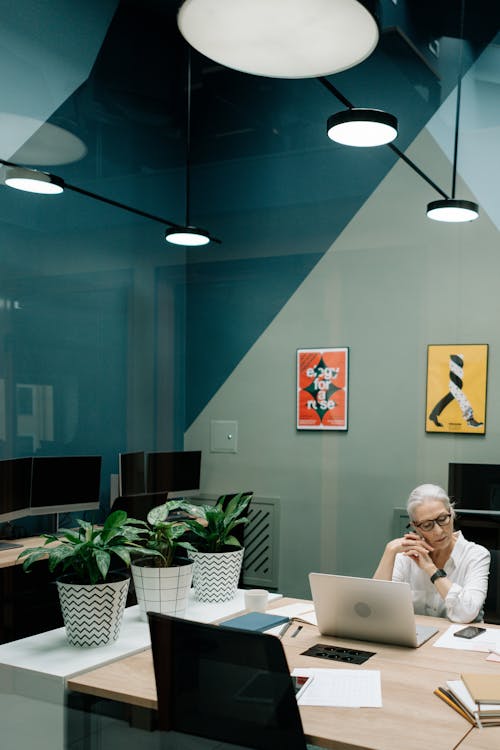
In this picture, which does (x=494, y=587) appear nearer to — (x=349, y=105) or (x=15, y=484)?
(x=349, y=105)

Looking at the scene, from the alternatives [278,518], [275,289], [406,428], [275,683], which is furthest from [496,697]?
[275,289]

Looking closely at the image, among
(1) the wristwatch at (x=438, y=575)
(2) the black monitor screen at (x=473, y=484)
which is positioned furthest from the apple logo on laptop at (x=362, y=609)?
(2) the black monitor screen at (x=473, y=484)

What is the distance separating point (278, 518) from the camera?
5.72 metres

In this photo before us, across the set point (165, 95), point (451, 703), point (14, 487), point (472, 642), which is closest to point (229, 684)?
point (451, 703)

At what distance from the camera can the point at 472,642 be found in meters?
2.41

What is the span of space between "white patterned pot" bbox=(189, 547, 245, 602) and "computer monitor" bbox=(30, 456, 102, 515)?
207cm

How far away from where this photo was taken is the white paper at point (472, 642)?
2.35 meters

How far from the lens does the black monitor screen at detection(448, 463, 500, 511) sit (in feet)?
14.9

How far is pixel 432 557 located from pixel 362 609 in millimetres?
757

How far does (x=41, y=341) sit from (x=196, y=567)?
2.40 m

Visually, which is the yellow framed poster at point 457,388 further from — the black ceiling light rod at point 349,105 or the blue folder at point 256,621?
the blue folder at point 256,621

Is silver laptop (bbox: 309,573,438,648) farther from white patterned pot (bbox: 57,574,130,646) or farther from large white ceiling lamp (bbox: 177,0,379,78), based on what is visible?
large white ceiling lamp (bbox: 177,0,379,78)

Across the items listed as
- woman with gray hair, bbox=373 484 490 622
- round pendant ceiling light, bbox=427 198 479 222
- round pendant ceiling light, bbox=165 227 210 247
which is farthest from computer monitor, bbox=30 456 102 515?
round pendant ceiling light, bbox=427 198 479 222

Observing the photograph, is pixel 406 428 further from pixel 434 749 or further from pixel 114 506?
pixel 434 749
